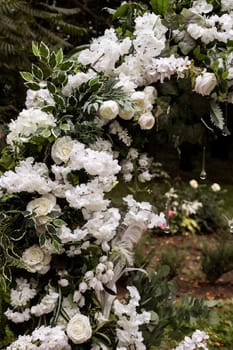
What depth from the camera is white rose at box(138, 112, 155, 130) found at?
1.95 metres

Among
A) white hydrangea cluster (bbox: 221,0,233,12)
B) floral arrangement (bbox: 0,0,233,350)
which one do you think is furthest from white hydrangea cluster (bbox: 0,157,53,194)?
white hydrangea cluster (bbox: 221,0,233,12)

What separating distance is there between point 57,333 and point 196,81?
34.8 inches

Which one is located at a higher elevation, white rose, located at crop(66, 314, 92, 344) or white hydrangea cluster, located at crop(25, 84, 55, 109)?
white hydrangea cluster, located at crop(25, 84, 55, 109)

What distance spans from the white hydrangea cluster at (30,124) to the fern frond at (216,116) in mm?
508

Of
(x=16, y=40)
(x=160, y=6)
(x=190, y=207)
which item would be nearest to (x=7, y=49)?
(x=16, y=40)

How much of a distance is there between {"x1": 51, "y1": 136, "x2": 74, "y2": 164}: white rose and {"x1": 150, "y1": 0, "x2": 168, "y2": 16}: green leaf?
0.60 metres

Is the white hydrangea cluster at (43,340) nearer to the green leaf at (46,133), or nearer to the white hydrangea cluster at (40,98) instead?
the green leaf at (46,133)

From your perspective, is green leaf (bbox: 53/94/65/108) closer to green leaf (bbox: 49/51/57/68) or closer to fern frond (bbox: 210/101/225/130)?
green leaf (bbox: 49/51/57/68)

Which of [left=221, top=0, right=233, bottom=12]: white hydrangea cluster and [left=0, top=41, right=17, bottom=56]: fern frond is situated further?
[left=0, top=41, right=17, bottom=56]: fern frond

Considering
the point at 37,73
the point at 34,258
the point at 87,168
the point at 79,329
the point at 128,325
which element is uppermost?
the point at 37,73

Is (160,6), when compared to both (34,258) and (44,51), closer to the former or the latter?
(44,51)

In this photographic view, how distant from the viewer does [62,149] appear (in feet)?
5.95

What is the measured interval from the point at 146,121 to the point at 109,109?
0.52ft

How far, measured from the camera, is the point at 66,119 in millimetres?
1873
